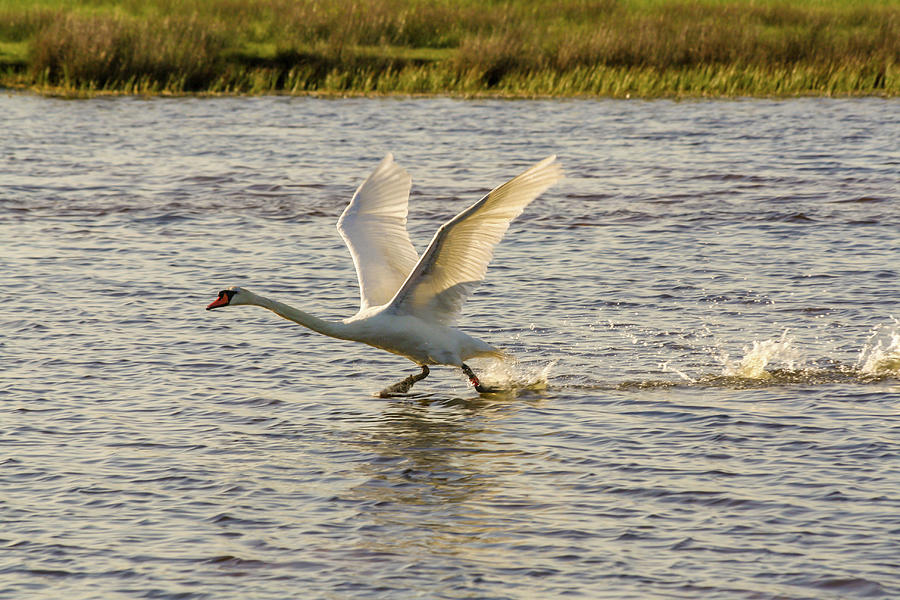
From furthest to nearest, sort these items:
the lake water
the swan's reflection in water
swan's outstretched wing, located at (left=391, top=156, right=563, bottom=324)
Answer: swan's outstretched wing, located at (left=391, top=156, right=563, bottom=324) → the swan's reflection in water → the lake water

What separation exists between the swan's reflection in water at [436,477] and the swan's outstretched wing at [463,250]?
35.2 inches

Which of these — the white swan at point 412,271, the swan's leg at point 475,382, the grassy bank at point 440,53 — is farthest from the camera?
the grassy bank at point 440,53

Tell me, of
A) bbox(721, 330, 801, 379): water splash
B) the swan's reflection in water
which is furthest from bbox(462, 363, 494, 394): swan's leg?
bbox(721, 330, 801, 379): water splash

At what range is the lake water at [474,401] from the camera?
750 cm

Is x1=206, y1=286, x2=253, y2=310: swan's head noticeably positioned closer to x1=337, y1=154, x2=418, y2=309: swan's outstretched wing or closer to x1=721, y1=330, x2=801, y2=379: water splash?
x1=337, y1=154, x2=418, y2=309: swan's outstretched wing

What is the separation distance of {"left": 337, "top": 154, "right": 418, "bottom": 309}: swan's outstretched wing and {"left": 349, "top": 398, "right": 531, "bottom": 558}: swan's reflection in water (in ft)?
3.75

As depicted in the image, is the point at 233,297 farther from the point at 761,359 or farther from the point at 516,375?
the point at 761,359

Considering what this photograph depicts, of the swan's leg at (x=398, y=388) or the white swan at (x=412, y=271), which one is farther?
the swan's leg at (x=398, y=388)

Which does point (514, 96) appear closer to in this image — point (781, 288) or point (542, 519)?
point (781, 288)

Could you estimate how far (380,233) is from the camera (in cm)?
Result: 1177

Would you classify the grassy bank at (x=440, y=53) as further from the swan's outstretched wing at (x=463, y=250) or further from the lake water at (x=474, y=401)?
the swan's outstretched wing at (x=463, y=250)

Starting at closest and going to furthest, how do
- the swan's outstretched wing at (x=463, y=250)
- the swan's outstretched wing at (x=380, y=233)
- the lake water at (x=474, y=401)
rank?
the lake water at (x=474, y=401), the swan's outstretched wing at (x=463, y=250), the swan's outstretched wing at (x=380, y=233)

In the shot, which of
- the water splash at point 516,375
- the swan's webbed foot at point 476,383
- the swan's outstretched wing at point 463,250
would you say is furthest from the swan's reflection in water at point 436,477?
the swan's outstretched wing at point 463,250

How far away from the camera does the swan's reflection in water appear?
7898 millimetres
